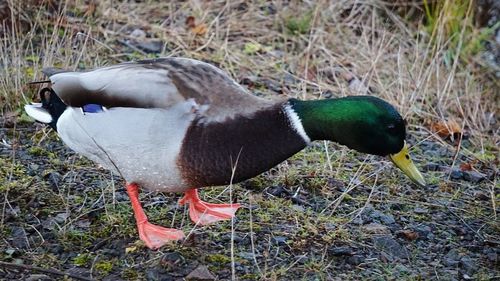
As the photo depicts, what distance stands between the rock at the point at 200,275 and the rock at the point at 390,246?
0.81m

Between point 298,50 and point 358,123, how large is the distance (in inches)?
118

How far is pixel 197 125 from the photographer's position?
3176mm

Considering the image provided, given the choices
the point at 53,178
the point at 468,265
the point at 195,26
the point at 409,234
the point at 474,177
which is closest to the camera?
the point at 468,265

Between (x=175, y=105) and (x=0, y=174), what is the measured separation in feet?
4.12

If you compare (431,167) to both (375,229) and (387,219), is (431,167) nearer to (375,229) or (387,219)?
(387,219)

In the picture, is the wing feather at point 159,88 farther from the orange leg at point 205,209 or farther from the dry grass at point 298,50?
the dry grass at point 298,50

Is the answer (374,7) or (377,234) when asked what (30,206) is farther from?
(374,7)

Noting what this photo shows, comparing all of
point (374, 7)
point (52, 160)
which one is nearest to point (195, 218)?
point (52, 160)

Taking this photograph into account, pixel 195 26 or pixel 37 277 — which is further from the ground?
pixel 37 277

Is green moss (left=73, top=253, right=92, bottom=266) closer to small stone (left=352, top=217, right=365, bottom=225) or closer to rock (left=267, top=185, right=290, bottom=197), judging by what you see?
rock (left=267, top=185, right=290, bottom=197)

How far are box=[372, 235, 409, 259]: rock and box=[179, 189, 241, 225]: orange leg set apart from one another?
0.65 metres

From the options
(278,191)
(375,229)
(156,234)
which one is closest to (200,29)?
(278,191)

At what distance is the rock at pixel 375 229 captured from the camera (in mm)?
3795

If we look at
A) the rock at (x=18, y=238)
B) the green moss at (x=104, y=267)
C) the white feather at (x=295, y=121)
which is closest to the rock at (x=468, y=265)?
the white feather at (x=295, y=121)
